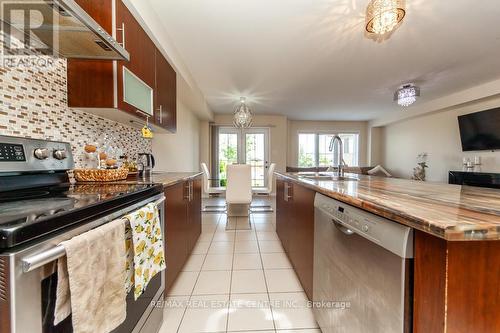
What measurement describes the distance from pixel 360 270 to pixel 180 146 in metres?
3.68

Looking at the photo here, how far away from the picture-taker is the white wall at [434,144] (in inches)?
157

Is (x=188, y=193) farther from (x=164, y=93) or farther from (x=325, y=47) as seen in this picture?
(x=325, y=47)

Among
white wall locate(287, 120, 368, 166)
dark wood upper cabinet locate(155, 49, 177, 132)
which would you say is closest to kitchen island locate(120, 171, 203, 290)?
dark wood upper cabinet locate(155, 49, 177, 132)

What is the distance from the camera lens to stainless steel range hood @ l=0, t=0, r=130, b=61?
2.78 feet

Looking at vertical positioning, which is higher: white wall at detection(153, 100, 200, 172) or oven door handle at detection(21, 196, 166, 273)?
white wall at detection(153, 100, 200, 172)

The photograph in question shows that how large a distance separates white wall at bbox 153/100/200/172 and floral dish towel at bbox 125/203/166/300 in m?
2.07

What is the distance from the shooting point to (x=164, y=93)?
7.23 feet

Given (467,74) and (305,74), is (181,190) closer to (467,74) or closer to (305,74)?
(305,74)

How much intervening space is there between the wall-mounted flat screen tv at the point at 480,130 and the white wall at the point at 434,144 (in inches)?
8.4

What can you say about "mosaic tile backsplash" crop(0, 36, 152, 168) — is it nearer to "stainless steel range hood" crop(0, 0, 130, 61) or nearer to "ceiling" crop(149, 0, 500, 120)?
"stainless steel range hood" crop(0, 0, 130, 61)

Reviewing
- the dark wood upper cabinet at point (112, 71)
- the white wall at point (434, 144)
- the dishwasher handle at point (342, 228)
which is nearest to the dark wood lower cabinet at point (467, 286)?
the dishwasher handle at point (342, 228)

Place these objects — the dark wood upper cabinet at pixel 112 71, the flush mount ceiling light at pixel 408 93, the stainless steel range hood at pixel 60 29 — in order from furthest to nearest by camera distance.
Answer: the flush mount ceiling light at pixel 408 93
the dark wood upper cabinet at pixel 112 71
the stainless steel range hood at pixel 60 29

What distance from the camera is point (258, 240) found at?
2.73 m

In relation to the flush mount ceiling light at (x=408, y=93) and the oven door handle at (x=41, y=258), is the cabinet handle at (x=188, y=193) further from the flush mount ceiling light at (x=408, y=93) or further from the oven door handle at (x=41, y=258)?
the flush mount ceiling light at (x=408, y=93)
